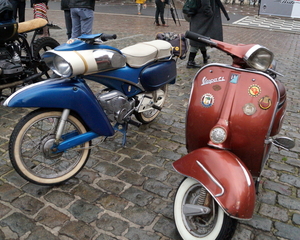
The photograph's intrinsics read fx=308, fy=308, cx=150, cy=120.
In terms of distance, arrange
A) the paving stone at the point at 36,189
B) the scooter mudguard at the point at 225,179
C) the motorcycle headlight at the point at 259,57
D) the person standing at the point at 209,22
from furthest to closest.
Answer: the person standing at the point at 209,22
the paving stone at the point at 36,189
the motorcycle headlight at the point at 259,57
the scooter mudguard at the point at 225,179

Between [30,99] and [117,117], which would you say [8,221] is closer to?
[30,99]

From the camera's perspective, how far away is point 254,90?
209cm

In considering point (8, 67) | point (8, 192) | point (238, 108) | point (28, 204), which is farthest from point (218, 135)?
point (8, 67)

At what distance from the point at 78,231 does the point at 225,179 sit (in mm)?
1122

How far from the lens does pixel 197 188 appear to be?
210cm

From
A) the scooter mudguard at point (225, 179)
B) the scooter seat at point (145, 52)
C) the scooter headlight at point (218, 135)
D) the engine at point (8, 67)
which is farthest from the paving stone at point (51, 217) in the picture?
the engine at point (8, 67)

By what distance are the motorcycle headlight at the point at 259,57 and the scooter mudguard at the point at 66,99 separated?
4.16 feet

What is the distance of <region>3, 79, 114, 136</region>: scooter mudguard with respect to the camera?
2301 mm

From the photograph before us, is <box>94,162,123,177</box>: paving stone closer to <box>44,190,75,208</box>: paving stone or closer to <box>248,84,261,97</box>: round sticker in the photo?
<box>44,190,75,208</box>: paving stone

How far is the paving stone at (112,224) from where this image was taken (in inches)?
87.6

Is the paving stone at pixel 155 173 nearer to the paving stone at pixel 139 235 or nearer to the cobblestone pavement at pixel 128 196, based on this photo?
the cobblestone pavement at pixel 128 196

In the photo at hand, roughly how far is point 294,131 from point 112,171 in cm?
238

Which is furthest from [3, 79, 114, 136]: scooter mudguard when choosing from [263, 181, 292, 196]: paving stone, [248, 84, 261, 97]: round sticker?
[263, 181, 292, 196]: paving stone

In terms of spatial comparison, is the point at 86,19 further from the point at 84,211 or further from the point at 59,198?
the point at 84,211
